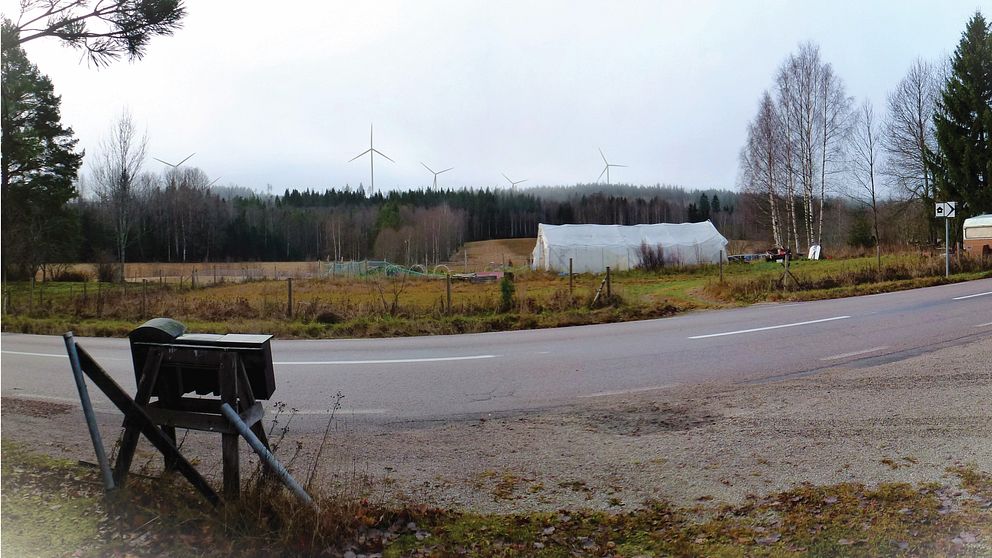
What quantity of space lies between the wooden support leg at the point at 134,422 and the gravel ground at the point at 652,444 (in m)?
0.84

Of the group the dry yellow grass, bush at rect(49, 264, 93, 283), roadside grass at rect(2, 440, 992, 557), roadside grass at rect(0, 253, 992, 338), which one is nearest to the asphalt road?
roadside grass at rect(0, 253, 992, 338)

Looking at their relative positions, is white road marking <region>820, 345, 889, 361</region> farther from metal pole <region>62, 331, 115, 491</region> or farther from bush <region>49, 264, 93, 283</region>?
bush <region>49, 264, 93, 283</region>

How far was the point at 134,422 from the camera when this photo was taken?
154 inches

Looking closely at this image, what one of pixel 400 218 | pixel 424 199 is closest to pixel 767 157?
pixel 400 218

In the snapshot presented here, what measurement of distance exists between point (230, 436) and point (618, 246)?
1577 inches

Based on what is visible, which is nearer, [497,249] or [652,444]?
[652,444]

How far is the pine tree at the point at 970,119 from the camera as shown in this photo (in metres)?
12.3

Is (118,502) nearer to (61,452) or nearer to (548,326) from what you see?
(61,452)

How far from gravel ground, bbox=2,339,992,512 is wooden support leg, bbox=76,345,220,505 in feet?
2.97

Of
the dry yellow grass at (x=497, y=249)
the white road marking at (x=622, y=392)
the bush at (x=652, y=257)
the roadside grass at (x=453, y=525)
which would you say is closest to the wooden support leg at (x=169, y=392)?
the roadside grass at (x=453, y=525)

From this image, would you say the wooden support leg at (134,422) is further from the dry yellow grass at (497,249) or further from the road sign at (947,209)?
the dry yellow grass at (497,249)

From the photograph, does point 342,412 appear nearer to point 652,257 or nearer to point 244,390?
point 244,390

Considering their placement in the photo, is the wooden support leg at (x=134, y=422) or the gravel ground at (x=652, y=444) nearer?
the wooden support leg at (x=134, y=422)

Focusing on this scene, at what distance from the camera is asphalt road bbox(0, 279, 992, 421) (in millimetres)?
7844
